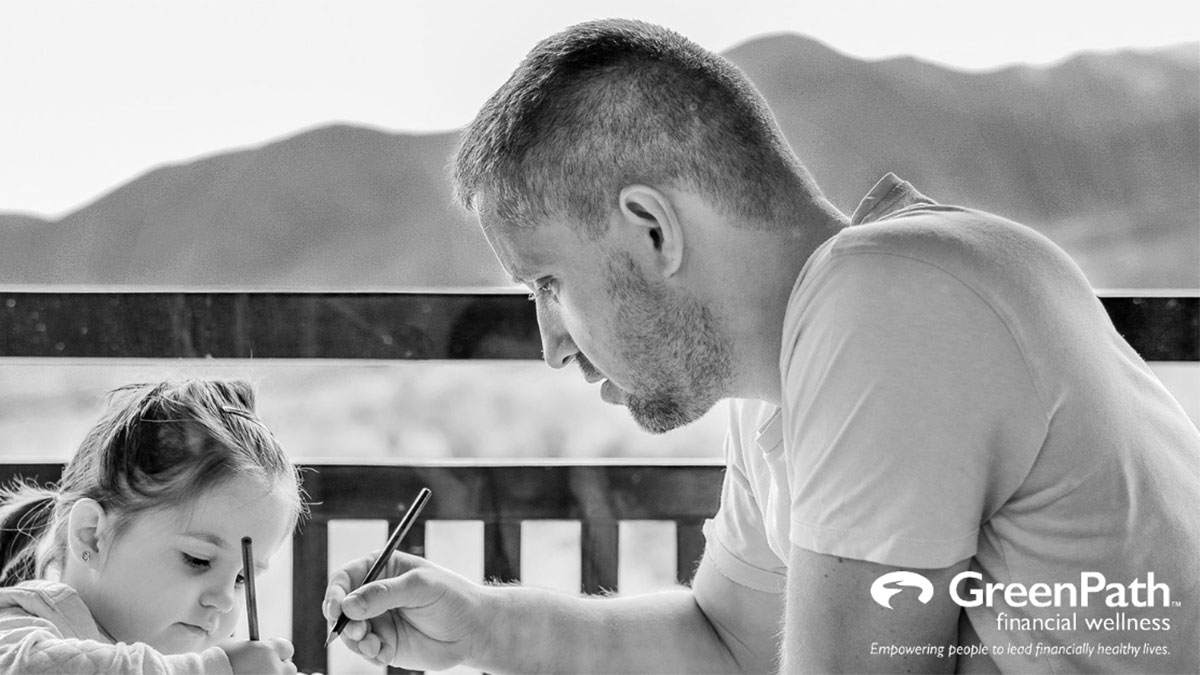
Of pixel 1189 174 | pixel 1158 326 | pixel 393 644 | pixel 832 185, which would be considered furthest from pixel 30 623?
pixel 1189 174

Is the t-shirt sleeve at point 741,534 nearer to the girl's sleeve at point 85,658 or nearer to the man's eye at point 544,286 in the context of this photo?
the man's eye at point 544,286

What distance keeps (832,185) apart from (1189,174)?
83cm

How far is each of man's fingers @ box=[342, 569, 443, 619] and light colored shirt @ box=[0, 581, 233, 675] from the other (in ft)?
0.48

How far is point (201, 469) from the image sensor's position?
137 centimetres

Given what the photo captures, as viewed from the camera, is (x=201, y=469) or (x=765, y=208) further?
(x=201, y=469)

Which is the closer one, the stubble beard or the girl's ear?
the stubble beard

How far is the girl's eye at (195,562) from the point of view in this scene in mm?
1300

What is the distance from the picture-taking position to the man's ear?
1.03m

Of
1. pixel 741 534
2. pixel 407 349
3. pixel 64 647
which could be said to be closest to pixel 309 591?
pixel 407 349

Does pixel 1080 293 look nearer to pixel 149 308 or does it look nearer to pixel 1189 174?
pixel 149 308

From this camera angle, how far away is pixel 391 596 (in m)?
1.23

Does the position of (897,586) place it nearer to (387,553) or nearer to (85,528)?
(387,553)

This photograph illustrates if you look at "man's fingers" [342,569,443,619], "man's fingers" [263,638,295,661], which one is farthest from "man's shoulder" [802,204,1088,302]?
"man's fingers" [263,638,295,661]

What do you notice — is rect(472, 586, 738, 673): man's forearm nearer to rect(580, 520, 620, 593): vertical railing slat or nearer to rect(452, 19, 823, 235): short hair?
rect(580, 520, 620, 593): vertical railing slat
